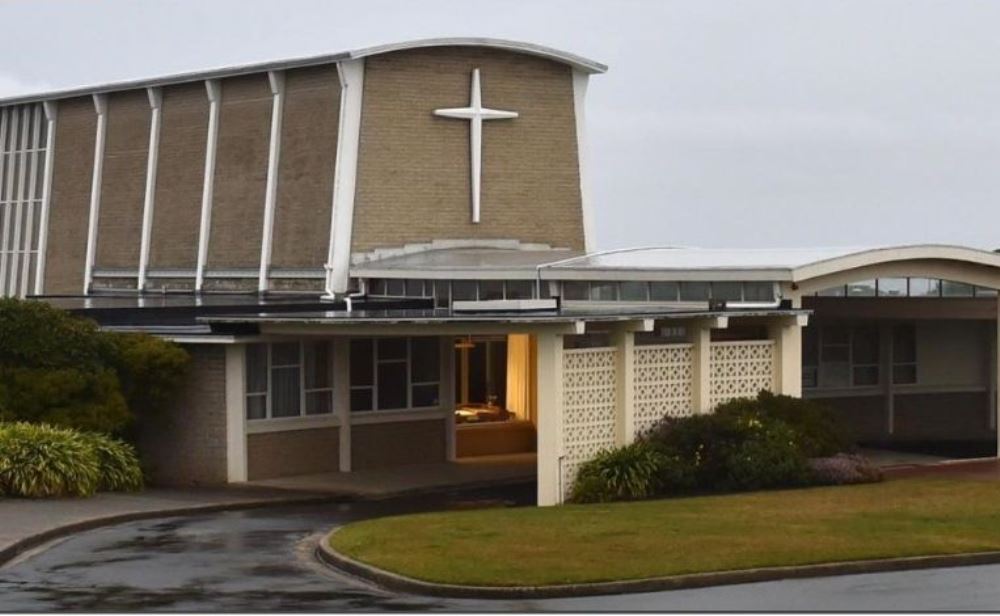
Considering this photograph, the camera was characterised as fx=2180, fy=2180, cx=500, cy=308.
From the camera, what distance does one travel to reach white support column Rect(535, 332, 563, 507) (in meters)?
31.5

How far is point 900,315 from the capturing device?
42.5 meters

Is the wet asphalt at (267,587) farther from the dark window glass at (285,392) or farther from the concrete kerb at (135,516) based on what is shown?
the dark window glass at (285,392)

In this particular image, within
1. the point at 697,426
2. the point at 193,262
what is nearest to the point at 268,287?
the point at 193,262

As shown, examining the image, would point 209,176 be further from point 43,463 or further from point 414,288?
point 43,463

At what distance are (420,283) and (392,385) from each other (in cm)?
546

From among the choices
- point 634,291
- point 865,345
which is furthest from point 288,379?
point 865,345

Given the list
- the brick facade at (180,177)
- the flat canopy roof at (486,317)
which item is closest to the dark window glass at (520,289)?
the flat canopy roof at (486,317)

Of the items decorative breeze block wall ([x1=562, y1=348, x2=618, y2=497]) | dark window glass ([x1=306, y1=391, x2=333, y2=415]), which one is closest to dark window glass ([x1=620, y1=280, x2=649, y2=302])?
decorative breeze block wall ([x1=562, y1=348, x2=618, y2=497])

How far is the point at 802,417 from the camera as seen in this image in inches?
1335

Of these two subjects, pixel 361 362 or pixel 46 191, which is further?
pixel 46 191

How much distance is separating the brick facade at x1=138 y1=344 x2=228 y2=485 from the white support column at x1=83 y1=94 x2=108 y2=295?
63.3 ft

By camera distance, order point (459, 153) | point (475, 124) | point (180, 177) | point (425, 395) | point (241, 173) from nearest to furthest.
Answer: point (425, 395) < point (475, 124) < point (459, 153) < point (241, 173) < point (180, 177)

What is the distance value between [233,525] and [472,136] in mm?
19531

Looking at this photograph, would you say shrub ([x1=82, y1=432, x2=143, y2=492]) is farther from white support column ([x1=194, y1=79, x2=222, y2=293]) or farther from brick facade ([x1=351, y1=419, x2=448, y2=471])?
white support column ([x1=194, y1=79, x2=222, y2=293])
